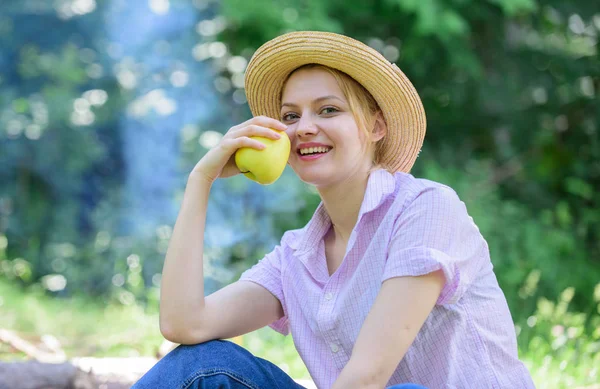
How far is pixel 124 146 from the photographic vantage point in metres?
→ 5.91

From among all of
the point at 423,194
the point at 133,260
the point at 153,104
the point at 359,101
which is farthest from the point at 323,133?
the point at 153,104

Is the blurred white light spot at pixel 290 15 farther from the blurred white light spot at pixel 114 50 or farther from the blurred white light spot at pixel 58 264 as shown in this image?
the blurred white light spot at pixel 58 264

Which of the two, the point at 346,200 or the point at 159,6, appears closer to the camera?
the point at 346,200

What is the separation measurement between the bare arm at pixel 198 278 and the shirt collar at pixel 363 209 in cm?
23

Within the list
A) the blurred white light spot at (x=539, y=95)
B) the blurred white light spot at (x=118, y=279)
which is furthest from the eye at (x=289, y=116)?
the blurred white light spot at (x=539, y=95)

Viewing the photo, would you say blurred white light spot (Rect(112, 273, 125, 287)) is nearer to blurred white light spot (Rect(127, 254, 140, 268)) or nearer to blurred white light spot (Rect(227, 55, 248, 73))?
blurred white light spot (Rect(127, 254, 140, 268))

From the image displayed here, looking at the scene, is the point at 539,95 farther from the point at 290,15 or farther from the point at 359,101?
the point at 359,101

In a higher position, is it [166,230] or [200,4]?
[200,4]

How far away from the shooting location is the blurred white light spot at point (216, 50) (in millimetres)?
5605

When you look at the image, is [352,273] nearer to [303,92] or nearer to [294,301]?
[294,301]

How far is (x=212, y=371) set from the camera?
188 centimetres

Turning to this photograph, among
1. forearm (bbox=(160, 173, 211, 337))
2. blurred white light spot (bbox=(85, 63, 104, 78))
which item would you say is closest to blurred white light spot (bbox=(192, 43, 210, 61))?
blurred white light spot (bbox=(85, 63, 104, 78))

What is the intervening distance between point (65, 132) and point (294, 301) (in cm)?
409

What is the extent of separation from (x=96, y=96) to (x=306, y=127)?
412cm
